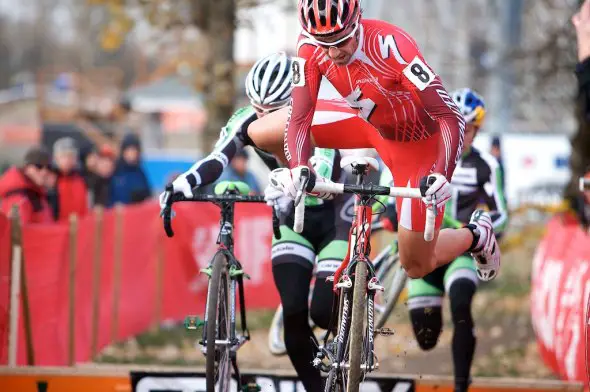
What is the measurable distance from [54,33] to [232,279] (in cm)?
7517

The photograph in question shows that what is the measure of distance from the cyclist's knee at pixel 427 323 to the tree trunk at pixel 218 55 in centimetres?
845

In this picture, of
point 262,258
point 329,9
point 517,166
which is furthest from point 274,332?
point 517,166

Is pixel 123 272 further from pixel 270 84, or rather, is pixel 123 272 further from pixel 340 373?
pixel 340 373

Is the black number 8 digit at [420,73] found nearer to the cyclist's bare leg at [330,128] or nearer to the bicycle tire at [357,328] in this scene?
the cyclist's bare leg at [330,128]

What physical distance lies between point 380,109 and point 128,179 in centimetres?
942

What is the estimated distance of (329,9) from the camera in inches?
246

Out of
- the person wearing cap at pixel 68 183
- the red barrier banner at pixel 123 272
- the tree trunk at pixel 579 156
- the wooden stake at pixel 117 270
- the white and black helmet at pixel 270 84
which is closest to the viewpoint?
the white and black helmet at pixel 270 84

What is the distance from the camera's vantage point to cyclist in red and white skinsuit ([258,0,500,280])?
6332mm

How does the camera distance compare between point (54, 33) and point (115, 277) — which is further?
point (54, 33)

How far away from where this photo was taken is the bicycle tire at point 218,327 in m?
6.47

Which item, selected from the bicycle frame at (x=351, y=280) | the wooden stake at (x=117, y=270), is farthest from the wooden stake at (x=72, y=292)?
the bicycle frame at (x=351, y=280)

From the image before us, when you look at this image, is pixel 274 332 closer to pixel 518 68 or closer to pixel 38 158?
pixel 38 158

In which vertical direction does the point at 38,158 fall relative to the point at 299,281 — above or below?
above

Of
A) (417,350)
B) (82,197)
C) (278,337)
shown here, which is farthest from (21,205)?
(417,350)
